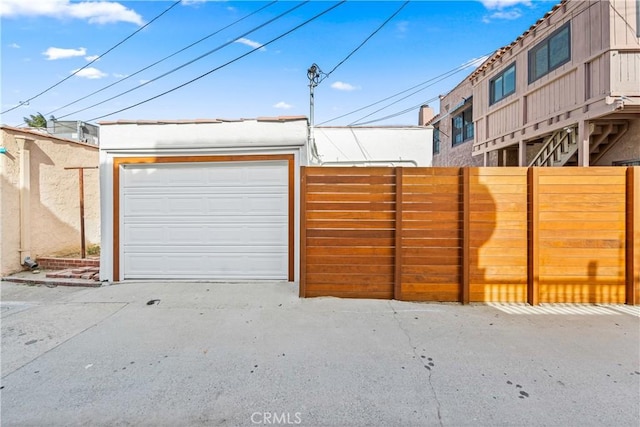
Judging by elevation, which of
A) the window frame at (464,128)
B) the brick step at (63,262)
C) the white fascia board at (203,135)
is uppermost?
the window frame at (464,128)

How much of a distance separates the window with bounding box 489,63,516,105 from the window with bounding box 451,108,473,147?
1.92 metres

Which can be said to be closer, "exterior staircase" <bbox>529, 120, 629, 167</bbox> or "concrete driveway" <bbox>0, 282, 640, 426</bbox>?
"concrete driveway" <bbox>0, 282, 640, 426</bbox>

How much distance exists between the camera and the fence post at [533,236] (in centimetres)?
408

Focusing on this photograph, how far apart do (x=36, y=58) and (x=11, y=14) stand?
217cm

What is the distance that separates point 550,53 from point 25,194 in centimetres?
1223

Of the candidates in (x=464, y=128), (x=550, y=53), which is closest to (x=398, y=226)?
(x=550, y=53)

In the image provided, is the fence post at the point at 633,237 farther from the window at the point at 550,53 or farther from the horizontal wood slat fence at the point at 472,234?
the window at the point at 550,53

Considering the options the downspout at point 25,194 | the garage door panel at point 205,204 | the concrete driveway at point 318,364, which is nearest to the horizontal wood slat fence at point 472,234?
the concrete driveway at point 318,364

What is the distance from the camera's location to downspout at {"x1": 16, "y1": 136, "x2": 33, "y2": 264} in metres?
6.00

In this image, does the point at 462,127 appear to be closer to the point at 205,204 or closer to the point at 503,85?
the point at 503,85

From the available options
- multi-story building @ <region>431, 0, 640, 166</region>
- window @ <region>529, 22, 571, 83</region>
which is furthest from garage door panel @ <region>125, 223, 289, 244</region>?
window @ <region>529, 22, 571, 83</region>

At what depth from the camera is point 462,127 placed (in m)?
12.1

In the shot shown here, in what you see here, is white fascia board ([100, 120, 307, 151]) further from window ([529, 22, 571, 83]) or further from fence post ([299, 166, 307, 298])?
window ([529, 22, 571, 83])

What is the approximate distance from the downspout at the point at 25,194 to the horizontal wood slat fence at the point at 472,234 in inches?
240
